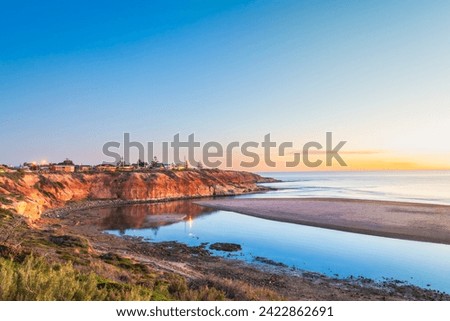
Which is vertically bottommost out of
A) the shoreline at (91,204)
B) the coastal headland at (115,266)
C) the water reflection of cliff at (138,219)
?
the water reflection of cliff at (138,219)

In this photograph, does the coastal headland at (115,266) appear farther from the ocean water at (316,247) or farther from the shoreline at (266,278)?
the ocean water at (316,247)

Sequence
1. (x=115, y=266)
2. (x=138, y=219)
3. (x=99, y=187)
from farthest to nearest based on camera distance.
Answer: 1. (x=99, y=187)
2. (x=138, y=219)
3. (x=115, y=266)

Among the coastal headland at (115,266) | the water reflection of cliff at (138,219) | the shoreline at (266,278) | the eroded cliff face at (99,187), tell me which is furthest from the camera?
the eroded cliff face at (99,187)

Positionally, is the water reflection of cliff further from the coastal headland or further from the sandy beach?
the sandy beach

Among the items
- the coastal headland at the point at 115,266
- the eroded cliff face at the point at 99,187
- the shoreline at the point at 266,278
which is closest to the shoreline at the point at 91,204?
the coastal headland at the point at 115,266

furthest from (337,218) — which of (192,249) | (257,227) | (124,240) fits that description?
(124,240)

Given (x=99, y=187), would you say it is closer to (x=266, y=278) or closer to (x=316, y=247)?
(x=316, y=247)

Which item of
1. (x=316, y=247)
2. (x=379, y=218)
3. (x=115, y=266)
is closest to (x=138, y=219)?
(x=316, y=247)
